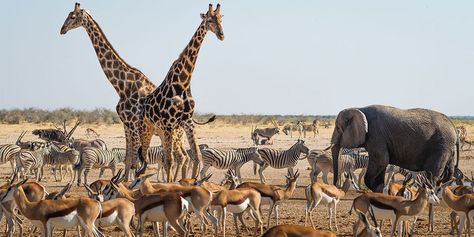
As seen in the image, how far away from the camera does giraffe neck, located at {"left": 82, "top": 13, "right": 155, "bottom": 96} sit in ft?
59.3

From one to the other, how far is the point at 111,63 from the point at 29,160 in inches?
192

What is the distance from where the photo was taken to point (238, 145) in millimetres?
37125

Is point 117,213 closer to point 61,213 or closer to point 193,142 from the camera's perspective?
point 61,213

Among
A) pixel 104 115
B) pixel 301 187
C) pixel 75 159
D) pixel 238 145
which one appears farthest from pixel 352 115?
pixel 104 115

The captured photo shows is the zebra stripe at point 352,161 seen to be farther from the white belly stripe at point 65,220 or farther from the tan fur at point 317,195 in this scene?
the white belly stripe at point 65,220

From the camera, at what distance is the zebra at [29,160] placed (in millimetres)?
21688

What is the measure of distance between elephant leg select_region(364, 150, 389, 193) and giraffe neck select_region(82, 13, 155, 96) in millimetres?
4891

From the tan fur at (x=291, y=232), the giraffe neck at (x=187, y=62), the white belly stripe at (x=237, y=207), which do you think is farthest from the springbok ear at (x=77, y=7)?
the tan fur at (x=291, y=232)

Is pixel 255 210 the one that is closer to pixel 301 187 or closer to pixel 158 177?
pixel 301 187

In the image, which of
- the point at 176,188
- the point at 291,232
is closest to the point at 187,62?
the point at 176,188

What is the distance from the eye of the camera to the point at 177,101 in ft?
55.1

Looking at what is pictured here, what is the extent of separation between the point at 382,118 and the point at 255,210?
20.1 feet

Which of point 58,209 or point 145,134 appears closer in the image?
point 58,209

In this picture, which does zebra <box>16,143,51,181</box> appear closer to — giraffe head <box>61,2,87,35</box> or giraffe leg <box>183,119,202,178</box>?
giraffe head <box>61,2,87,35</box>
